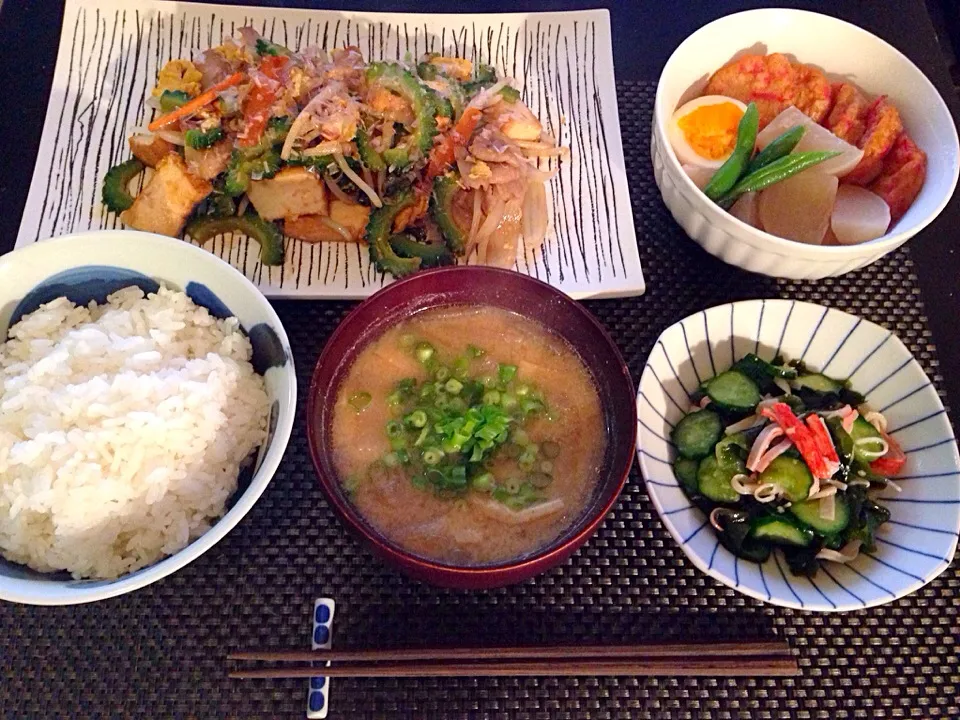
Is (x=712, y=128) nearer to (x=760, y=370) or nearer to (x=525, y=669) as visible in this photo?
(x=760, y=370)

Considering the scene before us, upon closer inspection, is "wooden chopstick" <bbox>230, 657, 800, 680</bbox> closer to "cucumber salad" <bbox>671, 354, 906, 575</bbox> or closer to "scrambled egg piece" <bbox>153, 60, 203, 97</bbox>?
"cucumber salad" <bbox>671, 354, 906, 575</bbox>

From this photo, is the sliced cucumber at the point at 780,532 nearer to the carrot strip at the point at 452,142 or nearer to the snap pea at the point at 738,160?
the snap pea at the point at 738,160

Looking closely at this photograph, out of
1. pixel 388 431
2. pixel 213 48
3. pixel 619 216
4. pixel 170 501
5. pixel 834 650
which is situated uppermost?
pixel 213 48

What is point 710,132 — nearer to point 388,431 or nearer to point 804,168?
point 804,168

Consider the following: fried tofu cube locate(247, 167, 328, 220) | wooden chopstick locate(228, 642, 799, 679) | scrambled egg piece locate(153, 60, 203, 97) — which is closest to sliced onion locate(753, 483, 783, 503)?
wooden chopstick locate(228, 642, 799, 679)

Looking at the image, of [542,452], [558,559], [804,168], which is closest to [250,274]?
[542,452]

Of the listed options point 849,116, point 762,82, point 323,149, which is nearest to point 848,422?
point 849,116

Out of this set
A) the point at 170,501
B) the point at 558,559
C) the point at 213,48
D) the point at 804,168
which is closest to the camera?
the point at 558,559
